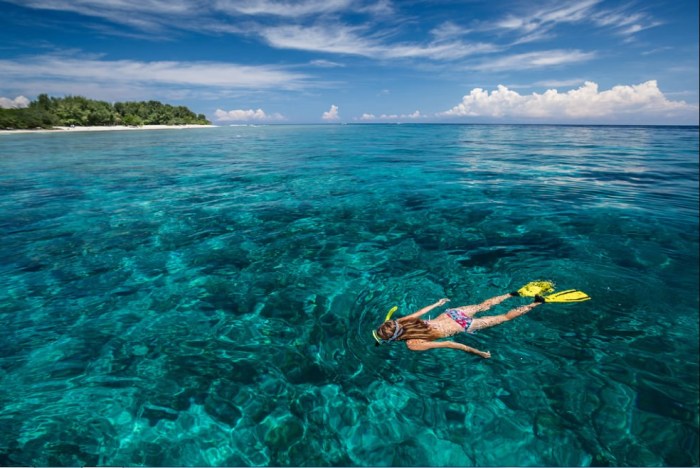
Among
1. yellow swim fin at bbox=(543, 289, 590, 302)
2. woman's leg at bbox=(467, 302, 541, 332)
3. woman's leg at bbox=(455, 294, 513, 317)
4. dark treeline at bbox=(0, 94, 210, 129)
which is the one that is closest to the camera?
woman's leg at bbox=(467, 302, 541, 332)

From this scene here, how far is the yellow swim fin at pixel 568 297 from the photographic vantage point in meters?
8.04

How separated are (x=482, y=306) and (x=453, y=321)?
1241mm

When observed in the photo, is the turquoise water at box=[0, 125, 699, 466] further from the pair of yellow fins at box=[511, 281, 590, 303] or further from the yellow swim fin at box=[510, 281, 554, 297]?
the yellow swim fin at box=[510, 281, 554, 297]

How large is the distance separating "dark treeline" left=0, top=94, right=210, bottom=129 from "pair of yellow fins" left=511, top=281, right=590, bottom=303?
12015 centimetres

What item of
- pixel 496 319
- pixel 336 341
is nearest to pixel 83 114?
pixel 336 341

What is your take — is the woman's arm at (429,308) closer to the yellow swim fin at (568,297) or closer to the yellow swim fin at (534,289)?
the yellow swim fin at (534,289)

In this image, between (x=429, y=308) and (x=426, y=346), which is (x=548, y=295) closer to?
(x=429, y=308)

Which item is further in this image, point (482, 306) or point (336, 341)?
point (482, 306)

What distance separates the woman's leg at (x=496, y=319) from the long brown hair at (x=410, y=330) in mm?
1221

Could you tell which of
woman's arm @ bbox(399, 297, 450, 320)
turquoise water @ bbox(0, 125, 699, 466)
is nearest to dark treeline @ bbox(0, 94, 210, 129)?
turquoise water @ bbox(0, 125, 699, 466)

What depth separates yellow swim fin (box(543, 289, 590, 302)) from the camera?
26.4 ft

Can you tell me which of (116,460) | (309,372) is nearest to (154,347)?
(116,460)

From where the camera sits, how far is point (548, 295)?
8.14 m

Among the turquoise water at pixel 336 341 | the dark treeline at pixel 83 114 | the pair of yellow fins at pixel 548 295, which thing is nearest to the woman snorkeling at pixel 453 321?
the pair of yellow fins at pixel 548 295
